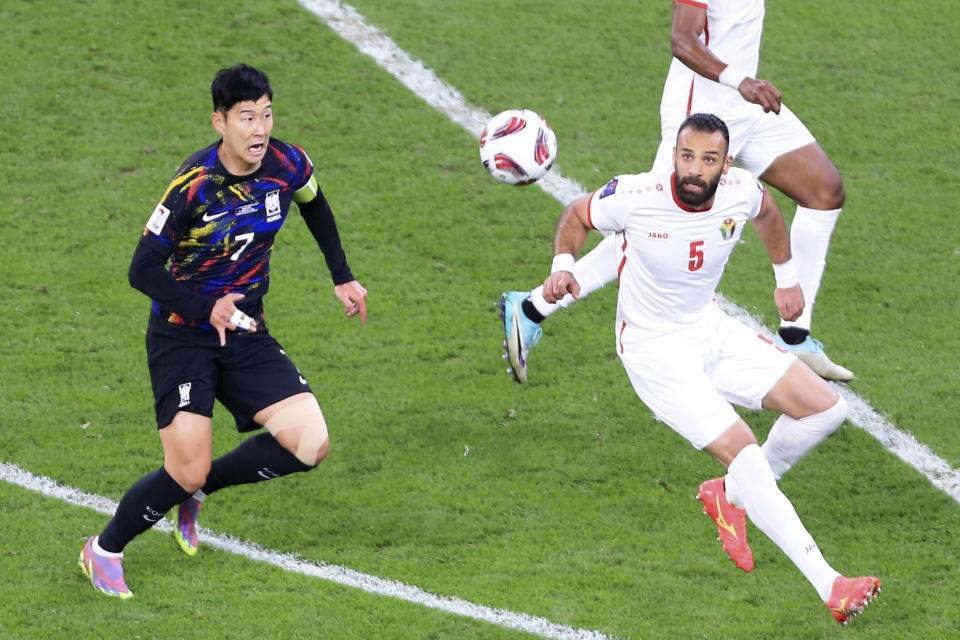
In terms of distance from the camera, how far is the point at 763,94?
19.4ft

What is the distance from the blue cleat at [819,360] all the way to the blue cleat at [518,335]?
4.03 ft

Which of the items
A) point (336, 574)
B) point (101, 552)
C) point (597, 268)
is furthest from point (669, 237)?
point (101, 552)

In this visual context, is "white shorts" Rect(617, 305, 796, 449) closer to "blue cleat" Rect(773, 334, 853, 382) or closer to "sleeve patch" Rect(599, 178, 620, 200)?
"sleeve patch" Rect(599, 178, 620, 200)

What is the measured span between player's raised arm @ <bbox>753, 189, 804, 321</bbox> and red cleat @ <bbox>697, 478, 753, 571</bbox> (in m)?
0.82

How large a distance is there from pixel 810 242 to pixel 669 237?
1.55 meters

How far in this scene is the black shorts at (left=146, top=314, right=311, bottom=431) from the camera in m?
5.45

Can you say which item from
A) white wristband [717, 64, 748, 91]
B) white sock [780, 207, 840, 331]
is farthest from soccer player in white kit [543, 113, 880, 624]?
white sock [780, 207, 840, 331]

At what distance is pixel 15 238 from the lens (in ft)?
26.0

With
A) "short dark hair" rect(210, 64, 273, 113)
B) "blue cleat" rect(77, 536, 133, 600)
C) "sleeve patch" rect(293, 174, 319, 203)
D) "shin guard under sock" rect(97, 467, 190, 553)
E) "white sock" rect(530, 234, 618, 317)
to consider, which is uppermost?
"short dark hair" rect(210, 64, 273, 113)

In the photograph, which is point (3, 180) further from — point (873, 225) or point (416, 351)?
point (873, 225)

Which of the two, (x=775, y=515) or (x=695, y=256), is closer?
(x=775, y=515)

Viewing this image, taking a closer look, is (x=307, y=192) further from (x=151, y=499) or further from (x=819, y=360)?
(x=819, y=360)

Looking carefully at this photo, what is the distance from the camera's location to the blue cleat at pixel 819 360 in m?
6.53

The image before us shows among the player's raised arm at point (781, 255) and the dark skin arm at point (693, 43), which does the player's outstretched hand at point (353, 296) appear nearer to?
the player's raised arm at point (781, 255)
